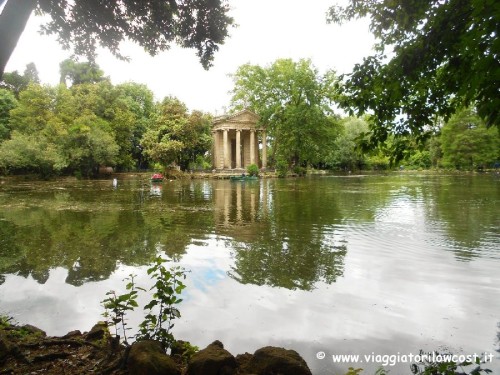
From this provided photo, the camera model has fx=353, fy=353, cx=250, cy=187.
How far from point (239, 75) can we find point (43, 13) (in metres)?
50.8

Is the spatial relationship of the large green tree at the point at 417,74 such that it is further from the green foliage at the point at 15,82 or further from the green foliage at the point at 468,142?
the green foliage at the point at 15,82

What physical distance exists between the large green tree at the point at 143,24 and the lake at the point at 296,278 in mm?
4939

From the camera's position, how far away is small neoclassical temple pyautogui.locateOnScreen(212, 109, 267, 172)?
55.9 m

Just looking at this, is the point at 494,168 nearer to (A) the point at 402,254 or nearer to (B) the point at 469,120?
(B) the point at 469,120

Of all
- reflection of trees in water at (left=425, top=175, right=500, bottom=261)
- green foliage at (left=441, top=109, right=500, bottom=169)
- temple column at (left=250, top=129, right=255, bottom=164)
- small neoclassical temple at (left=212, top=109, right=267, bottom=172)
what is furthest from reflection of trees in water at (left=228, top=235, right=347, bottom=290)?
green foliage at (left=441, top=109, right=500, bottom=169)

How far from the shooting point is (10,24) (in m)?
4.31

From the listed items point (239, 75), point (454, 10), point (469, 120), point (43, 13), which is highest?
point (239, 75)

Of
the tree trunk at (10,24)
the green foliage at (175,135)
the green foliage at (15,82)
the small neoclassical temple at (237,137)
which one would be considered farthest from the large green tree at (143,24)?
the green foliage at (15,82)

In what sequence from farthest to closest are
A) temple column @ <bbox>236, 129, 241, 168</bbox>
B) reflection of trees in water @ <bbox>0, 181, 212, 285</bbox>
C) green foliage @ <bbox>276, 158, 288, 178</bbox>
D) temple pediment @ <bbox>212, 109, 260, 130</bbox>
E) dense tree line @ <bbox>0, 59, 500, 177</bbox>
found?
temple column @ <bbox>236, 129, 241, 168</bbox>
temple pediment @ <bbox>212, 109, 260, 130</bbox>
green foliage @ <bbox>276, 158, 288, 178</bbox>
dense tree line @ <bbox>0, 59, 500, 177</bbox>
reflection of trees in water @ <bbox>0, 181, 212, 285</bbox>

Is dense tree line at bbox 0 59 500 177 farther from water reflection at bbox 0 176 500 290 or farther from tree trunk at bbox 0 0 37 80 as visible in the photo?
tree trunk at bbox 0 0 37 80

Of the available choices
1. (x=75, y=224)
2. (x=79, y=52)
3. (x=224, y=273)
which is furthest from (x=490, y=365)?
(x=75, y=224)

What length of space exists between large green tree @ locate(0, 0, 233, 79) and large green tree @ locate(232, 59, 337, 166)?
135 ft

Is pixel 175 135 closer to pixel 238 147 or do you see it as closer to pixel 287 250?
pixel 238 147

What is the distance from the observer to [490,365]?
3.53 metres
